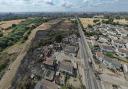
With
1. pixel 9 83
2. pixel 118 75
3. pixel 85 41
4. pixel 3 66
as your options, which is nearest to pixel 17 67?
pixel 3 66

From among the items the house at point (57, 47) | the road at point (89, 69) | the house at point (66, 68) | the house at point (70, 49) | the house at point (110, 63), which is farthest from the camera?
the house at point (57, 47)

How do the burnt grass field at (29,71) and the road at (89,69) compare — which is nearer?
the burnt grass field at (29,71)

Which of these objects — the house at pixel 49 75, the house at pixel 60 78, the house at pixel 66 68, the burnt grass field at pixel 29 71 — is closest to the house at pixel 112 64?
the house at pixel 66 68

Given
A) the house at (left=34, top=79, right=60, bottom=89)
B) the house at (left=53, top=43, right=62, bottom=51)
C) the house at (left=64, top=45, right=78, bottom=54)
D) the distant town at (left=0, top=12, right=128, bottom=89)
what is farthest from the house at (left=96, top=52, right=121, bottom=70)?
the house at (left=34, top=79, right=60, bottom=89)

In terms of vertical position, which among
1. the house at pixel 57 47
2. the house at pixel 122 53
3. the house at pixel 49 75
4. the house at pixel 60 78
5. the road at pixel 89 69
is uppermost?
the house at pixel 57 47

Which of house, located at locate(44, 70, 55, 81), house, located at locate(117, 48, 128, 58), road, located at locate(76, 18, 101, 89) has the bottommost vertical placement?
house, located at locate(117, 48, 128, 58)

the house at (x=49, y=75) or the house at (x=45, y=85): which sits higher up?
the house at (x=45, y=85)

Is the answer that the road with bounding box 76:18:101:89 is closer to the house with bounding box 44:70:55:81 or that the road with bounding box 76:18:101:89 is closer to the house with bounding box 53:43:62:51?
the house with bounding box 44:70:55:81

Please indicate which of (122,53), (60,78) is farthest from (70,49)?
(60,78)

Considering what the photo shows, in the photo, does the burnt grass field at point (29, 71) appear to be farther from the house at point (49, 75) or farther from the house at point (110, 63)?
the house at point (110, 63)

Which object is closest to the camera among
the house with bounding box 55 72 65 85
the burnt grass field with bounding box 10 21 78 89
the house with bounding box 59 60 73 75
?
the burnt grass field with bounding box 10 21 78 89

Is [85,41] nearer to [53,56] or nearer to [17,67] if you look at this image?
[53,56]
